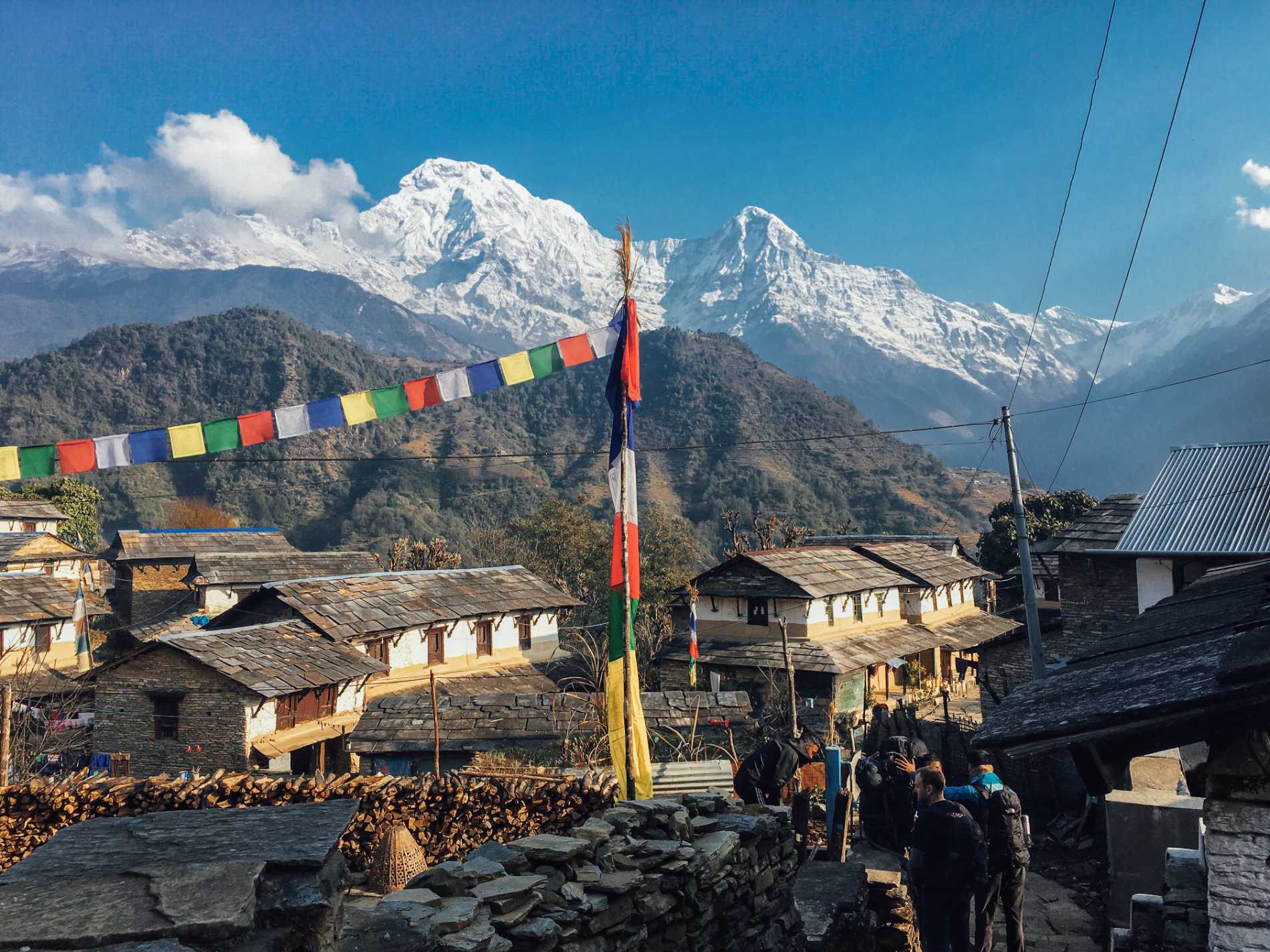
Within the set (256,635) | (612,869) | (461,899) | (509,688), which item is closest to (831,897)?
(612,869)

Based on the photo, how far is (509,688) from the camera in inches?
1048

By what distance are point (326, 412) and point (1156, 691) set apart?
9.14 m

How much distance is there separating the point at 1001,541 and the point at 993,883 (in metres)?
46.2

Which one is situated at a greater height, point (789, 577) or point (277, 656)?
point (789, 577)

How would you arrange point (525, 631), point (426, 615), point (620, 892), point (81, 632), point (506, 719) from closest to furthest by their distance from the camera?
1. point (620, 892)
2. point (506, 719)
3. point (426, 615)
4. point (81, 632)
5. point (525, 631)

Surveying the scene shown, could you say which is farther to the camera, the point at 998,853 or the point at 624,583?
the point at 624,583

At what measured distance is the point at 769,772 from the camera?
9.50m

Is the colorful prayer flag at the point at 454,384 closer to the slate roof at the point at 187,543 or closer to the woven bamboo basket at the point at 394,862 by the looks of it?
the woven bamboo basket at the point at 394,862

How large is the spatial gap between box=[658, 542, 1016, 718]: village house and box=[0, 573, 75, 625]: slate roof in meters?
21.1

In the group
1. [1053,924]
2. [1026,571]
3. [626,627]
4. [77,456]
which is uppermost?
[77,456]

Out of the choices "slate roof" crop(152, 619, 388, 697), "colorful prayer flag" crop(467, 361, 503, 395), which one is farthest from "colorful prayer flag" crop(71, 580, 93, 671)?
"colorful prayer flag" crop(467, 361, 503, 395)

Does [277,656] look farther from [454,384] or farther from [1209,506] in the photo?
[1209,506]

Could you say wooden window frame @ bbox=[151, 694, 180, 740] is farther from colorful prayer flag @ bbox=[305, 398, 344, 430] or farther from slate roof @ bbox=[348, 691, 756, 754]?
colorful prayer flag @ bbox=[305, 398, 344, 430]

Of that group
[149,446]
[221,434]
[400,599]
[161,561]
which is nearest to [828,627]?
[400,599]
